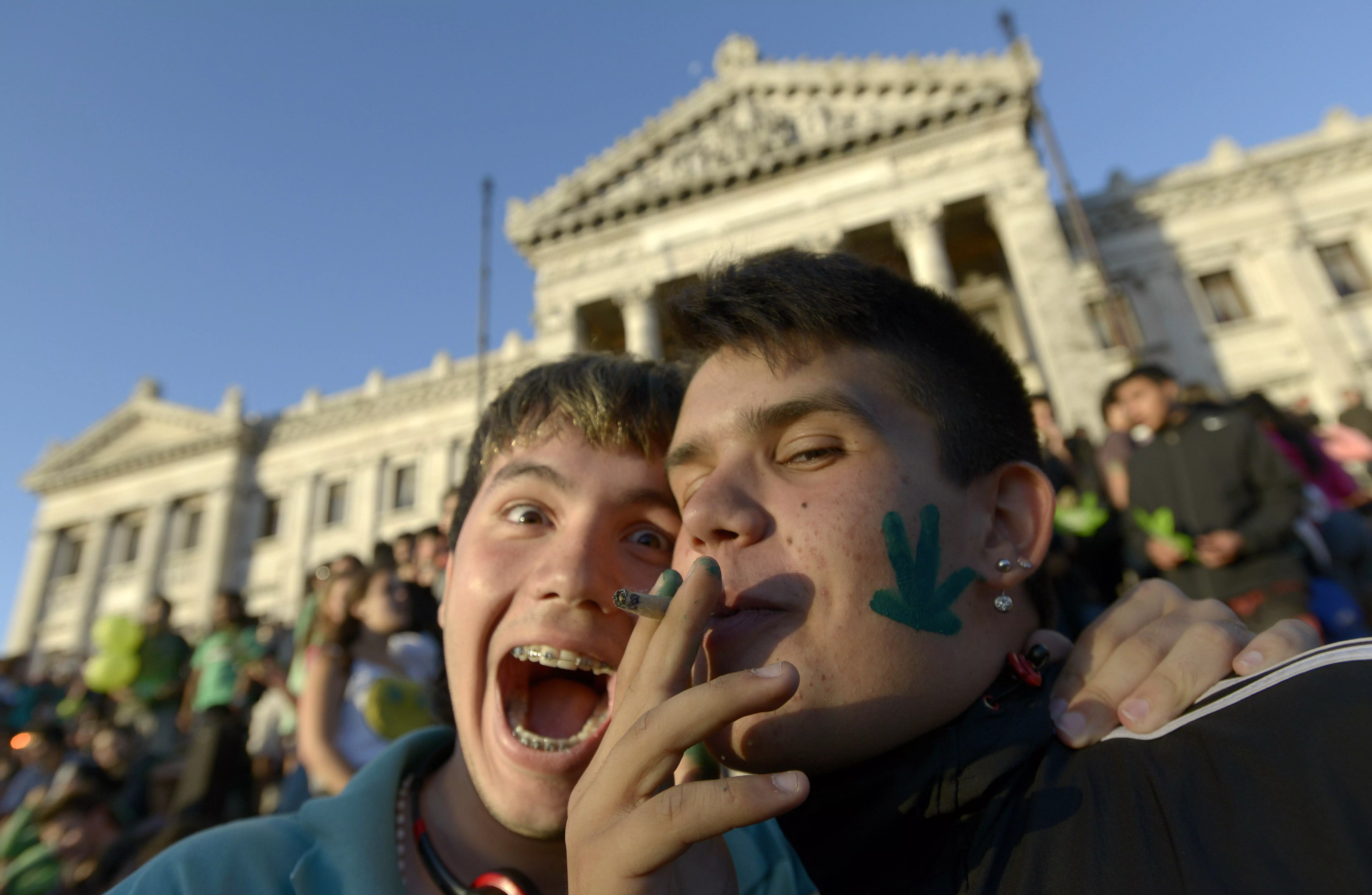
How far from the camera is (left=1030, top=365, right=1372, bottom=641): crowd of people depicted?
414 cm

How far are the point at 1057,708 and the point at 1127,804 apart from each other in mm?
258

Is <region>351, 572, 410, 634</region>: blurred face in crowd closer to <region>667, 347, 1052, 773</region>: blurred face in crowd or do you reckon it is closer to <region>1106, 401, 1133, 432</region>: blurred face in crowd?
<region>667, 347, 1052, 773</region>: blurred face in crowd

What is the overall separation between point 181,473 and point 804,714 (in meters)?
39.1

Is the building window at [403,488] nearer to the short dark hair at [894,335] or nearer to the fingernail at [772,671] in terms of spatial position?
the short dark hair at [894,335]

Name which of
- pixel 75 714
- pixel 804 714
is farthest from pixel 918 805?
pixel 75 714

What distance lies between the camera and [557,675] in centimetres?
227

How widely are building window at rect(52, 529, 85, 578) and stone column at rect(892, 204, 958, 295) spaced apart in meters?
37.1

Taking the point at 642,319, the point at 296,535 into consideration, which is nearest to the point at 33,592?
the point at 296,535

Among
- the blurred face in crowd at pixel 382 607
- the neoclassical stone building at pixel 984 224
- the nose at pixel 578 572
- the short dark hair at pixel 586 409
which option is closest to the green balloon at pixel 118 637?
→ the blurred face in crowd at pixel 382 607

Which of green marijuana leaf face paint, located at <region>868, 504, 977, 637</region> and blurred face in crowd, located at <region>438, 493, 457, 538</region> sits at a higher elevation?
blurred face in crowd, located at <region>438, 493, 457, 538</region>

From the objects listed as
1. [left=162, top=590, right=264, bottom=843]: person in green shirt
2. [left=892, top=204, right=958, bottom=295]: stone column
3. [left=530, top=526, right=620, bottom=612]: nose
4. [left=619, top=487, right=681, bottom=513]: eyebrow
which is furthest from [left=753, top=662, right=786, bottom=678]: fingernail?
[left=892, top=204, right=958, bottom=295]: stone column

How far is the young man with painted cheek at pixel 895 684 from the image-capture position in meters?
1.02

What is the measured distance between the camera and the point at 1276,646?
1.27 metres

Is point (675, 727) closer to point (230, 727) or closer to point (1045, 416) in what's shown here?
Result: point (230, 727)
